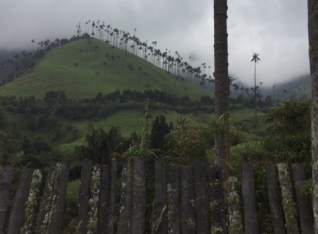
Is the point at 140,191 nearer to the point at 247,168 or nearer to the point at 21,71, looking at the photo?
the point at 247,168

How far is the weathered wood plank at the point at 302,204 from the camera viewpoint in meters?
4.10

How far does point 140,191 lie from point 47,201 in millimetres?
1257

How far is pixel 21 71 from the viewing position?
501ft

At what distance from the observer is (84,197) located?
176 inches

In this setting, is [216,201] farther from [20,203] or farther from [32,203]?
[20,203]

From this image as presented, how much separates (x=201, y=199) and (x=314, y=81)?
6.51 ft

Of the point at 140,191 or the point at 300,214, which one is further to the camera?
the point at 140,191

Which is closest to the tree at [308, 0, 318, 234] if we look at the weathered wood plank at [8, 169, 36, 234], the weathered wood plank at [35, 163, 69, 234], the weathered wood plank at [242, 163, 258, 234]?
the weathered wood plank at [242, 163, 258, 234]

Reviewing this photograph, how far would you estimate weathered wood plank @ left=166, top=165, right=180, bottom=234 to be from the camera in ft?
14.1

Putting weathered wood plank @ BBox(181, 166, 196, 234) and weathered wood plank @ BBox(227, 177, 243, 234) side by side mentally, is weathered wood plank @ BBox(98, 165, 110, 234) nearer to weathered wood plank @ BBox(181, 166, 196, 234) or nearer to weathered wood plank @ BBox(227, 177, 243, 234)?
weathered wood plank @ BBox(181, 166, 196, 234)

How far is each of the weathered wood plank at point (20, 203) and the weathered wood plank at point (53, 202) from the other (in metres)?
0.27

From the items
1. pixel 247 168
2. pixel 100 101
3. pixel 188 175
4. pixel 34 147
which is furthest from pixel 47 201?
pixel 100 101

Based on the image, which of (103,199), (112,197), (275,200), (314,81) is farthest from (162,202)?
(314,81)

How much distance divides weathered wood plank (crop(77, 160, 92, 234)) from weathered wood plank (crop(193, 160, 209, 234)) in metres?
1.43
